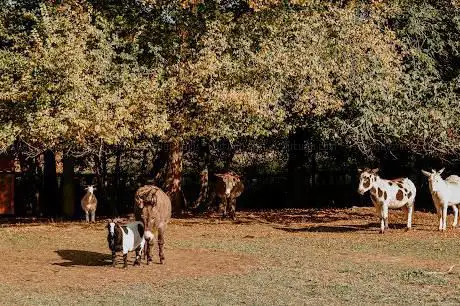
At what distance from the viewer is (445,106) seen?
26094mm

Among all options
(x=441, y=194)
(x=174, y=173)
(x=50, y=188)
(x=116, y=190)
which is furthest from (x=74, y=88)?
(x=116, y=190)

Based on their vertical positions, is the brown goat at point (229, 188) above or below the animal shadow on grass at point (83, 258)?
above

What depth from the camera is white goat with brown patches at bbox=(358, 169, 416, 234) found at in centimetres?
2362

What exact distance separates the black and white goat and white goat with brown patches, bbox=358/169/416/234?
859cm

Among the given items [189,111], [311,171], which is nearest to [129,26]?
[189,111]

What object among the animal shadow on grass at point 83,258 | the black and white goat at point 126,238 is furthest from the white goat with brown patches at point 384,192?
the black and white goat at point 126,238

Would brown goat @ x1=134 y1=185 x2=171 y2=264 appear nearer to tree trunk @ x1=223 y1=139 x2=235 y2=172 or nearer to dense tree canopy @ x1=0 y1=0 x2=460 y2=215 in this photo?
dense tree canopy @ x1=0 y1=0 x2=460 y2=215

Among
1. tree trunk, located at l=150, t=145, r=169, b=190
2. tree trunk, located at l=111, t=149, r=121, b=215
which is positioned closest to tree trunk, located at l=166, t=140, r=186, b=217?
tree trunk, located at l=150, t=145, r=169, b=190

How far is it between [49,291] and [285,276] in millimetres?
4589

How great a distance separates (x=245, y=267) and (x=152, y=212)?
2349 millimetres

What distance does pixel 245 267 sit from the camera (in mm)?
17016

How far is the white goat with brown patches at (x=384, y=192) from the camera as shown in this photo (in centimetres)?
2362

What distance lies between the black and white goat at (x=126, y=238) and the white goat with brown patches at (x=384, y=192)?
8.59 m

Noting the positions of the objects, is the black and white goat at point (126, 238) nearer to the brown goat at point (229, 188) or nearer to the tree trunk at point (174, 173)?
the brown goat at point (229, 188)
